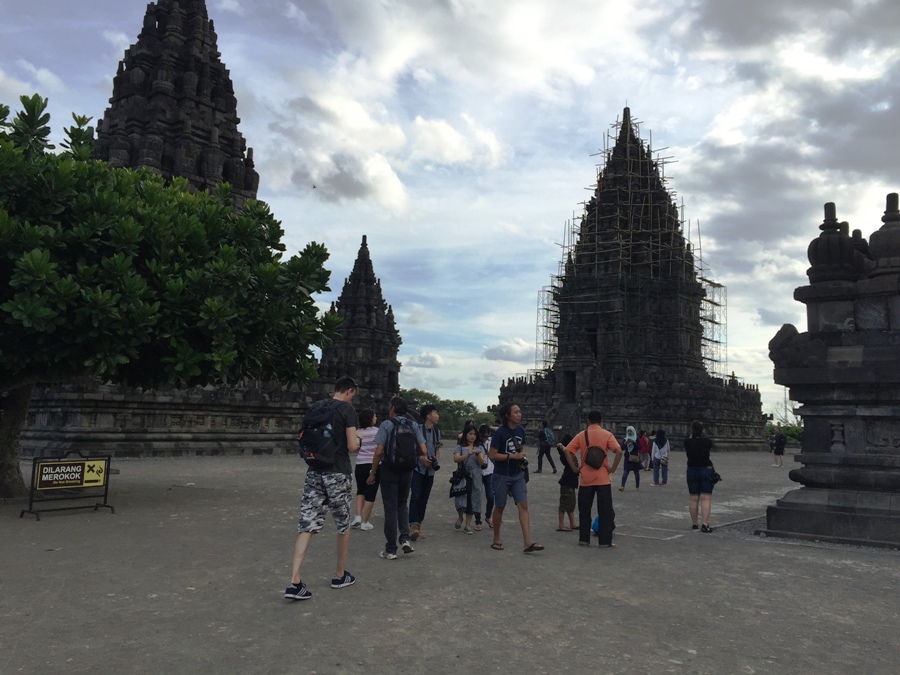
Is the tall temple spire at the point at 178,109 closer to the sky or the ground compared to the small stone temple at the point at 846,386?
closer to the sky

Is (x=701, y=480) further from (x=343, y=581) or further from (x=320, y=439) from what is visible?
(x=320, y=439)

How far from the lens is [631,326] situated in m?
56.1

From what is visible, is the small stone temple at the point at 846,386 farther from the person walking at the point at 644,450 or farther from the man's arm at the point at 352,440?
the person walking at the point at 644,450

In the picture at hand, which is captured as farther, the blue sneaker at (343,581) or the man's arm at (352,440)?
the blue sneaker at (343,581)

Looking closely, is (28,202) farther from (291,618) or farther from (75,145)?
(291,618)

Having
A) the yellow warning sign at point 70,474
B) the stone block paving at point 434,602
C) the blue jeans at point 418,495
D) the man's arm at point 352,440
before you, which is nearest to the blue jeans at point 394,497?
the stone block paving at point 434,602

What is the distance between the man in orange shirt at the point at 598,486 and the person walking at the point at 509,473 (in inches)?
29.6

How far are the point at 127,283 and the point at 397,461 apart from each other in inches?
218

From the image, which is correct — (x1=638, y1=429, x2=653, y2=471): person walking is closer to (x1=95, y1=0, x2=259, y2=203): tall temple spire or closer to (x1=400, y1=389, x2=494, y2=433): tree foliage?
(x1=95, y1=0, x2=259, y2=203): tall temple spire

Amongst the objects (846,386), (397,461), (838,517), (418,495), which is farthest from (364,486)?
(846,386)

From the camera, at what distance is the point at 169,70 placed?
112 feet

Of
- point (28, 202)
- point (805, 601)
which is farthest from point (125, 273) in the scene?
point (805, 601)

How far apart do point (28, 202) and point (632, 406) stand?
42055 mm

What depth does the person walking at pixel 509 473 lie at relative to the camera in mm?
8688
